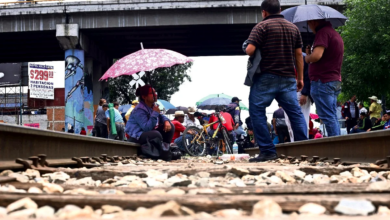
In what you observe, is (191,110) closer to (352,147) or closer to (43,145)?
(352,147)

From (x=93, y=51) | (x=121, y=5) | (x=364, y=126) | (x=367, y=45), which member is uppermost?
(x=121, y=5)

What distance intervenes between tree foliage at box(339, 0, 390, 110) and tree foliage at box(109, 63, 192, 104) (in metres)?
23.7

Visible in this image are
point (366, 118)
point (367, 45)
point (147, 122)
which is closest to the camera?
point (147, 122)

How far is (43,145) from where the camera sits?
5.33 m

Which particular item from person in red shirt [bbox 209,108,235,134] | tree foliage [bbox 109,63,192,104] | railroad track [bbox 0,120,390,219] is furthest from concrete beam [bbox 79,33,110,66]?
railroad track [bbox 0,120,390,219]

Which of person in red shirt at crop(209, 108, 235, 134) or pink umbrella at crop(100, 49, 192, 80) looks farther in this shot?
person in red shirt at crop(209, 108, 235, 134)

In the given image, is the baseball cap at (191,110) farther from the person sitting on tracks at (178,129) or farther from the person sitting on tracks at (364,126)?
the person sitting on tracks at (364,126)

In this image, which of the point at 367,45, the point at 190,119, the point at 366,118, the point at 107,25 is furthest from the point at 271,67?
the point at 107,25

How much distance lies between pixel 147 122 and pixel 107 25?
70.2ft

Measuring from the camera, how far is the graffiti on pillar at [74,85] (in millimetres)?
30500

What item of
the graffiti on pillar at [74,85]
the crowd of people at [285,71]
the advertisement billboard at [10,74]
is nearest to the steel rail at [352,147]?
the crowd of people at [285,71]

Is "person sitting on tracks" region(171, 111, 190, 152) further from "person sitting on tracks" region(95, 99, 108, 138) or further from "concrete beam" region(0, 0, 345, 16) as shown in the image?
"concrete beam" region(0, 0, 345, 16)

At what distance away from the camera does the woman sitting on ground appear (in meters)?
8.63

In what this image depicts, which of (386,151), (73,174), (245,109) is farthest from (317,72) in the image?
(245,109)
